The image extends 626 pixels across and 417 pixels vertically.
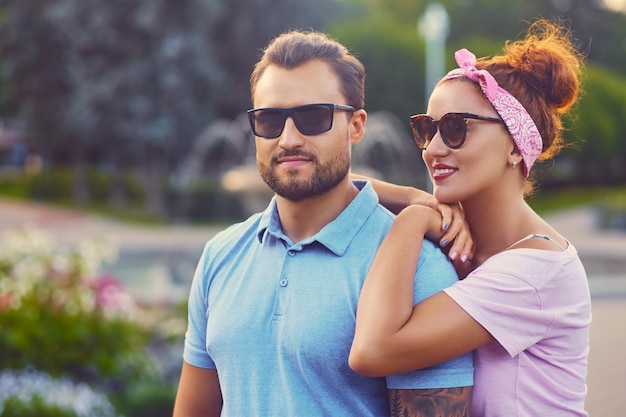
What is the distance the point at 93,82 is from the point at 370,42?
10504 millimetres

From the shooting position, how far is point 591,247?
18.1 meters

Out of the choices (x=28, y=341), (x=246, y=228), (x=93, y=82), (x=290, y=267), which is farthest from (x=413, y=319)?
(x=93, y=82)

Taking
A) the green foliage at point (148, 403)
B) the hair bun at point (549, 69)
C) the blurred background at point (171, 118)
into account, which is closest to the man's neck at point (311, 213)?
the hair bun at point (549, 69)

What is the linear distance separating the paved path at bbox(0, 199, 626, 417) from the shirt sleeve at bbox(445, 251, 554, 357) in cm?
367

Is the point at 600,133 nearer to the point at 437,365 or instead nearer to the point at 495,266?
the point at 495,266

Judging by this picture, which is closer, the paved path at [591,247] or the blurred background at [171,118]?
the paved path at [591,247]

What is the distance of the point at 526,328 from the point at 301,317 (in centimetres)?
63

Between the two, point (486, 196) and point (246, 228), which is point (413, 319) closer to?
point (486, 196)

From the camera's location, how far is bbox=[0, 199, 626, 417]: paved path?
21.0 ft

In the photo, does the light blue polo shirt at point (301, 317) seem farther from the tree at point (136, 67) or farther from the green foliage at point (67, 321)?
the tree at point (136, 67)

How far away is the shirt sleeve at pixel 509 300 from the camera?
2328 millimetres

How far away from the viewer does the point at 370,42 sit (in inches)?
1291

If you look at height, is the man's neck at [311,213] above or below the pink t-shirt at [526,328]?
above

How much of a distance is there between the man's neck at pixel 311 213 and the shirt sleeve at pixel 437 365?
33cm
